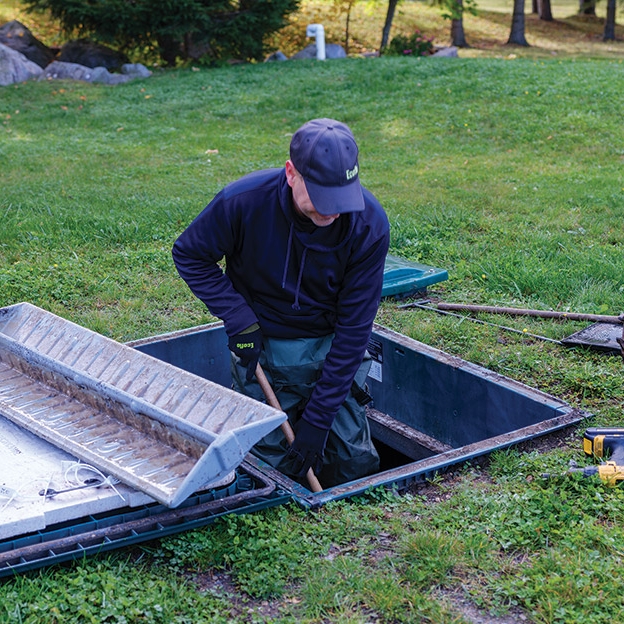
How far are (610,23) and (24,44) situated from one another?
60.8ft

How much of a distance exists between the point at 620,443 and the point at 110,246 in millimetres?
4965

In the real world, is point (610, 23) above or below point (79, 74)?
above

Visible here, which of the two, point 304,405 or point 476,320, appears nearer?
point 304,405

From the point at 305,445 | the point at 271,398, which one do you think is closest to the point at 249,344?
the point at 271,398

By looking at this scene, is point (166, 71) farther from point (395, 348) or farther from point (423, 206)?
point (395, 348)

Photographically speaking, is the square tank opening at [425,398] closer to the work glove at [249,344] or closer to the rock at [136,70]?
the work glove at [249,344]

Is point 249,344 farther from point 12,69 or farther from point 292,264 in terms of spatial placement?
point 12,69

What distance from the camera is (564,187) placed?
9.29 meters

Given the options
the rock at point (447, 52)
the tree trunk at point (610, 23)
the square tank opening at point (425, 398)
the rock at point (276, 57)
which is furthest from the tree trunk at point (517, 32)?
the square tank opening at point (425, 398)

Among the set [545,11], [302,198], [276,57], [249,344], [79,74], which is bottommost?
[249,344]

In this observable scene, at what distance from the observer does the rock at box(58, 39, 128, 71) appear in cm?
1942

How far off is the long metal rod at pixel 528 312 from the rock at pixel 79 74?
45.3ft

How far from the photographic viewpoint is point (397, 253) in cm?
722

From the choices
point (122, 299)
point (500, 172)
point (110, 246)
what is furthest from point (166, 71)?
point (122, 299)
